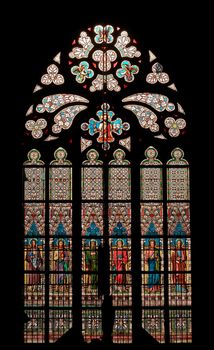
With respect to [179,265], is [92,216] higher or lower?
higher

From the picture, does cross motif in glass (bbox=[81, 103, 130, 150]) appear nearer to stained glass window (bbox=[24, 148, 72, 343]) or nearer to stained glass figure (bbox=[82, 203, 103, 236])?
stained glass window (bbox=[24, 148, 72, 343])

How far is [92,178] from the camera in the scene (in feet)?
43.9

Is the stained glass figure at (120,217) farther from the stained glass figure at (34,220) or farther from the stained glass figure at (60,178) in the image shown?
the stained glass figure at (34,220)

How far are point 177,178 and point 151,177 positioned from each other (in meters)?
0.35

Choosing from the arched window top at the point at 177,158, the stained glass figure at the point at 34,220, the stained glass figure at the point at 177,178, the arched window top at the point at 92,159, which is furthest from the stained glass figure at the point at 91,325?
the arched window top at the point at 177,158

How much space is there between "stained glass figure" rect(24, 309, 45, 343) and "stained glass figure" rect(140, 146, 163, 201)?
2.06m

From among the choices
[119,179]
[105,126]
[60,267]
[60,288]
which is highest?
[105,126]

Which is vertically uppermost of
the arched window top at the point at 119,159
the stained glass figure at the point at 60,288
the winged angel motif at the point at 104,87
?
the winged angel motif at the point at 104,87

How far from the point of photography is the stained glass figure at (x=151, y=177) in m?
13.3

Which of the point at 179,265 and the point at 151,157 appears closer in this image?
the point at 179,265

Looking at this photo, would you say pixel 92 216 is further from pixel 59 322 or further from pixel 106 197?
pixel 59 322

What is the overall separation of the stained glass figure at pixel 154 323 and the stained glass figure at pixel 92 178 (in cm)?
166

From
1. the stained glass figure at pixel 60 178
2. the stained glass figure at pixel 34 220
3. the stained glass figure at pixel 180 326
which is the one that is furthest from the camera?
the stained glass figure at pixel 60 178

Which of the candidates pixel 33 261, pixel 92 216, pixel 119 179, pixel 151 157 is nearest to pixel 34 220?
pixel 33 261
